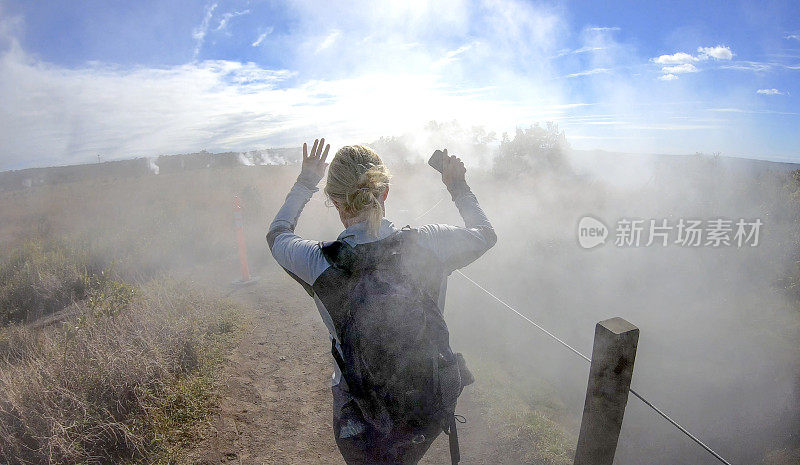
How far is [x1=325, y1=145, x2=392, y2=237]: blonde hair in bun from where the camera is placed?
4.64 feet

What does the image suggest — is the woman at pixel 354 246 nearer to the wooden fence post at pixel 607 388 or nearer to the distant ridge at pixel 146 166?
the wooden fence post at pixel 607 388

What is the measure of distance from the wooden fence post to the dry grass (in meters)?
3.07

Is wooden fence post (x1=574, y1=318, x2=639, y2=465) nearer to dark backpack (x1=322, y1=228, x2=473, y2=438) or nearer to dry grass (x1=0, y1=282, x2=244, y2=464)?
dark backpack (x1=322, y1=228, x2=473, y2=438)

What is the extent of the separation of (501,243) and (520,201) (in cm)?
261

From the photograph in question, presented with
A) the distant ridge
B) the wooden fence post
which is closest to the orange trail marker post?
the wooden fence post

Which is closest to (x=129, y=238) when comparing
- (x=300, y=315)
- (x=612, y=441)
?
(x=300, y=315)

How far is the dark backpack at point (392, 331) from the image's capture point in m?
1.36

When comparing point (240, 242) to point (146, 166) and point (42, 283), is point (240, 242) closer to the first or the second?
point (42, 283)

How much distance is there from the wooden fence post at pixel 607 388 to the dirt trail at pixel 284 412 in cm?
144

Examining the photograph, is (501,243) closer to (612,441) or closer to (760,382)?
(760,382)
